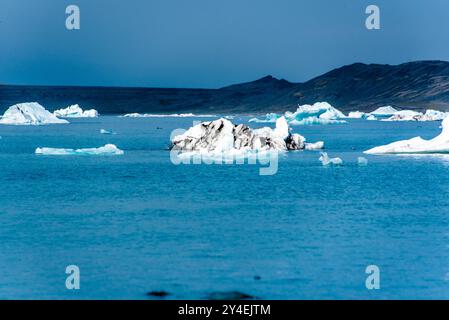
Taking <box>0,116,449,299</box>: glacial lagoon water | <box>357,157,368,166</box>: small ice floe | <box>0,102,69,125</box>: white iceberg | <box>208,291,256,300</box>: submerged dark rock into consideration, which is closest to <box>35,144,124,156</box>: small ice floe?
<box>0,116,449,299</box>: glacial lagoon water

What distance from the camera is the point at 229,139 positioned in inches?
1244

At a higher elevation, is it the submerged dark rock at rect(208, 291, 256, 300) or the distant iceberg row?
the distant iceberg row

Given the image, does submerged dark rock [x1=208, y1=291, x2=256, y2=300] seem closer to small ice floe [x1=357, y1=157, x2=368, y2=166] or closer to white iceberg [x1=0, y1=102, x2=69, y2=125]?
small ice floe [x1=357, y1=157, x2=368, y2=166]

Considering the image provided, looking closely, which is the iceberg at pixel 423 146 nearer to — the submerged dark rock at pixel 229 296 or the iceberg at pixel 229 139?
the iceberg at pixel 229 139

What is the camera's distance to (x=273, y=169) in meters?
30.7

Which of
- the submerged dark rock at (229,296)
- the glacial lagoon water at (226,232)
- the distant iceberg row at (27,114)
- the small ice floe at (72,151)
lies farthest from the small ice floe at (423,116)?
the submerged dark rock at (229,296)

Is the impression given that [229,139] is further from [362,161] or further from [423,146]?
[423,146]

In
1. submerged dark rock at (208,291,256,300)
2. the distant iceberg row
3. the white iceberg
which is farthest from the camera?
the white iceberg

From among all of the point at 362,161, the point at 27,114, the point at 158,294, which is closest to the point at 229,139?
the point at 362,161

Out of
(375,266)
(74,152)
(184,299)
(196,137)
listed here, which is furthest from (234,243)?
(74,152)

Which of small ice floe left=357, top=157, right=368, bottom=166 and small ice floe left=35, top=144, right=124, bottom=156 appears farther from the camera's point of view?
small ice floe left=35, top=144, right=124, bottom=156

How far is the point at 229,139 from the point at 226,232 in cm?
1504

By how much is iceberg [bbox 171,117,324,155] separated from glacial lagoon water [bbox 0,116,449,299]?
1534 mm

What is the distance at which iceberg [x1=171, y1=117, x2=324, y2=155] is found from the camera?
31.8 m
